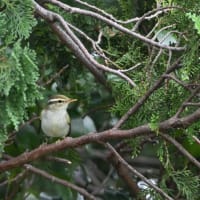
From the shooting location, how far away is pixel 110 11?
3.12 meters

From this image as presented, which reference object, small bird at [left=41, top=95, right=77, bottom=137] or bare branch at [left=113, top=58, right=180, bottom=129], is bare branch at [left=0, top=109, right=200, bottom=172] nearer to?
bare branch at [left=113, top=58, right=180, bottom=129]

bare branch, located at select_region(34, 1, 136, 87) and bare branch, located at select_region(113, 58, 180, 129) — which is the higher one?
bare branch, located at select_region(34, 1, 136, 87)

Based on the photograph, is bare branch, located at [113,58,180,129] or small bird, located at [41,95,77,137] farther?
small bird, located at [41,95,77,137]

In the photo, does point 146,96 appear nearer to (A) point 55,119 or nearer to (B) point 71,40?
(B) point 71,40

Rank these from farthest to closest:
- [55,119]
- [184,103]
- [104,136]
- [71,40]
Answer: [55,119]
[71,40]
[104,136]
[184,103]

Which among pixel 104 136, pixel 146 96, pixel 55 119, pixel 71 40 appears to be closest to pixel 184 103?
pixel 146 96

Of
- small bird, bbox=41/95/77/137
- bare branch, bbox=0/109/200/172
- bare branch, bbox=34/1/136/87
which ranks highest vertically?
bare branch, bbox=34/1/136/87

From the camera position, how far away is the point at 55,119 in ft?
13.5

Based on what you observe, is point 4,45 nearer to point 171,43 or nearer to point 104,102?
point 171,43

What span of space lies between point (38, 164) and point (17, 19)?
138cm

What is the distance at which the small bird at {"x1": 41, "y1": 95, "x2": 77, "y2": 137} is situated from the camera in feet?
12.7

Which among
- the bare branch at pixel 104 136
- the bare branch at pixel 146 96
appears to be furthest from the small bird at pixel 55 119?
the bare branch at pixel 146 96

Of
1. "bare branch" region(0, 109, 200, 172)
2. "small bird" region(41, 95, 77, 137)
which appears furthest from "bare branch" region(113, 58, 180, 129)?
"small bird" region(41, 95, 77, 137)

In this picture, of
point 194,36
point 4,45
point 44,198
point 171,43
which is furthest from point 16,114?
point 44,198
